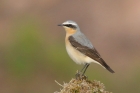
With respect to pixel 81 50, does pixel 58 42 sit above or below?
above

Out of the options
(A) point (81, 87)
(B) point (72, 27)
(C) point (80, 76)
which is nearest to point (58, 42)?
(B) point (72, 27)

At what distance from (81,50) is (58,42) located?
15.9m

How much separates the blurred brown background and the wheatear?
950 centimetres

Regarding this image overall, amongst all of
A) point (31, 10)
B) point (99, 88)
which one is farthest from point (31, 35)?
point (99, 88)

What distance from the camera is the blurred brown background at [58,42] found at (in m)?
23.1

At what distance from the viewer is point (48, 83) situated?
76.1 feet

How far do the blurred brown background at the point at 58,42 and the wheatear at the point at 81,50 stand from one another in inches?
374

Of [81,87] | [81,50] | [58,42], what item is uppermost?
[58,42]

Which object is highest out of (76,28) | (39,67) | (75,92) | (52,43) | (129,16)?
(129,16)

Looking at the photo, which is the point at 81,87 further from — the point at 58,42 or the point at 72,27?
the point at 58,42

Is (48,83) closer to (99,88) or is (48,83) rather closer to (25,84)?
(25,84)

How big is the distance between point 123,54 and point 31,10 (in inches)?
332

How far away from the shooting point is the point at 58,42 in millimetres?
27156

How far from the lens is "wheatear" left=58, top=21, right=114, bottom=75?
11.0 m
